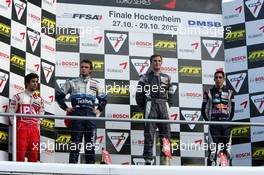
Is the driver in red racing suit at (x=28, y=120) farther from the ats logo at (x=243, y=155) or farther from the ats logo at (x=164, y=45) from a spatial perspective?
the ats logo at (x=243, y=155)

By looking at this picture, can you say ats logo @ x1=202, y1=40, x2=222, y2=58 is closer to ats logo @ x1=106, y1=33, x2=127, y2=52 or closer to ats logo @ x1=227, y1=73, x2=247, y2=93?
ats logo @ x1=227, y1=73, x2=247, y2=93

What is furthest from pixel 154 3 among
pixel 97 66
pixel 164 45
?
pixel 97 66

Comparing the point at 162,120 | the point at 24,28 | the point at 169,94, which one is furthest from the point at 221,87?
the point at 24,28

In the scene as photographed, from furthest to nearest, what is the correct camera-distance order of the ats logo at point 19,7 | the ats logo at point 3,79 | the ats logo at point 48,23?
1. the ats logo at point 48,23
2. the ats logo at point 19,7
3. the ats logo at point 3,79

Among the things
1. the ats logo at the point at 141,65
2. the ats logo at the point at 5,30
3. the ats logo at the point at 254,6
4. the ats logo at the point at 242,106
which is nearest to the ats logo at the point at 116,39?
the ats logo at the point at 141,65

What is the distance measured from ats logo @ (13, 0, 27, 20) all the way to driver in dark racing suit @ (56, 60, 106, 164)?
1216 mm

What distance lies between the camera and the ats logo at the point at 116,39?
1280 cm

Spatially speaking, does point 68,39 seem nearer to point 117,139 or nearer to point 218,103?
point 117,139

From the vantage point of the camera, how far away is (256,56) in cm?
1393

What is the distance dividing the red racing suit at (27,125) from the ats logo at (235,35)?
399 centimetres

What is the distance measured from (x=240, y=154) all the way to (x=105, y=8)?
286 cm

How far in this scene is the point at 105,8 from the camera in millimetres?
12844

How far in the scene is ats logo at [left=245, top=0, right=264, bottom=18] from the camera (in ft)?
45.8

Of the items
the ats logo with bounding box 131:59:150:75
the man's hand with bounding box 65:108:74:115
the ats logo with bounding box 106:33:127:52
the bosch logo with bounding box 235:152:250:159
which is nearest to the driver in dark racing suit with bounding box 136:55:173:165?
the man's hand with bounding box 65:108:74:115
